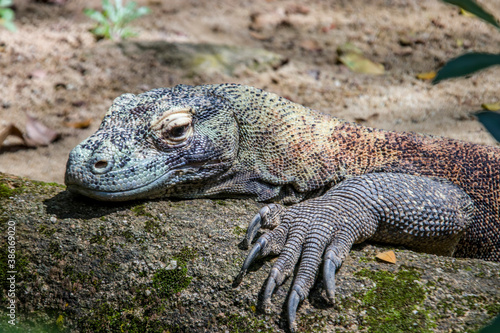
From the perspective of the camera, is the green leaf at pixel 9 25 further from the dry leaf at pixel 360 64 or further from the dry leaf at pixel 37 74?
the dry leaf at pixel 360 64

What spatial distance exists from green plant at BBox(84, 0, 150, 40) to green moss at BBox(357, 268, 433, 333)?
233 inches

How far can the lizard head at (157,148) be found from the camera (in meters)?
2.86

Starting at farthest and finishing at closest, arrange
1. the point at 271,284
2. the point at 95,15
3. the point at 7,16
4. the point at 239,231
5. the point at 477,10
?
the point at 95,15, the point at 7,16, the point at 239,231, the point at 271,284, the point at 477,10

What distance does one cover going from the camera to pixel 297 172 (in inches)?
134

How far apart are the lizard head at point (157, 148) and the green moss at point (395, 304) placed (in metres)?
1.29

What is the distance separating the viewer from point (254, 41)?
7781 millimetres

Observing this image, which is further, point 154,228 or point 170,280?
point 154,228

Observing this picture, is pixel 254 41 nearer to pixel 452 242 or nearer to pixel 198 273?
pixel 452 242

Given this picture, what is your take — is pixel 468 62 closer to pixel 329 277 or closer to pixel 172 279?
pixel 329 277

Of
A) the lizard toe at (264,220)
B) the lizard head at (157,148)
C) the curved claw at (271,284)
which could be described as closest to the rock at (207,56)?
the lizard head at (157,148)

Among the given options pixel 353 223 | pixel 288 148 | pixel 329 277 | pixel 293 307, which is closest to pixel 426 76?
pixel 288 148

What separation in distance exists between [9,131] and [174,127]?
311 centimetres

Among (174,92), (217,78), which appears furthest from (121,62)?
(174,92)

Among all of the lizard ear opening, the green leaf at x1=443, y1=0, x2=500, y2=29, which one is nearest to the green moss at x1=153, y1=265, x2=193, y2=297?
the lizard ear opening
